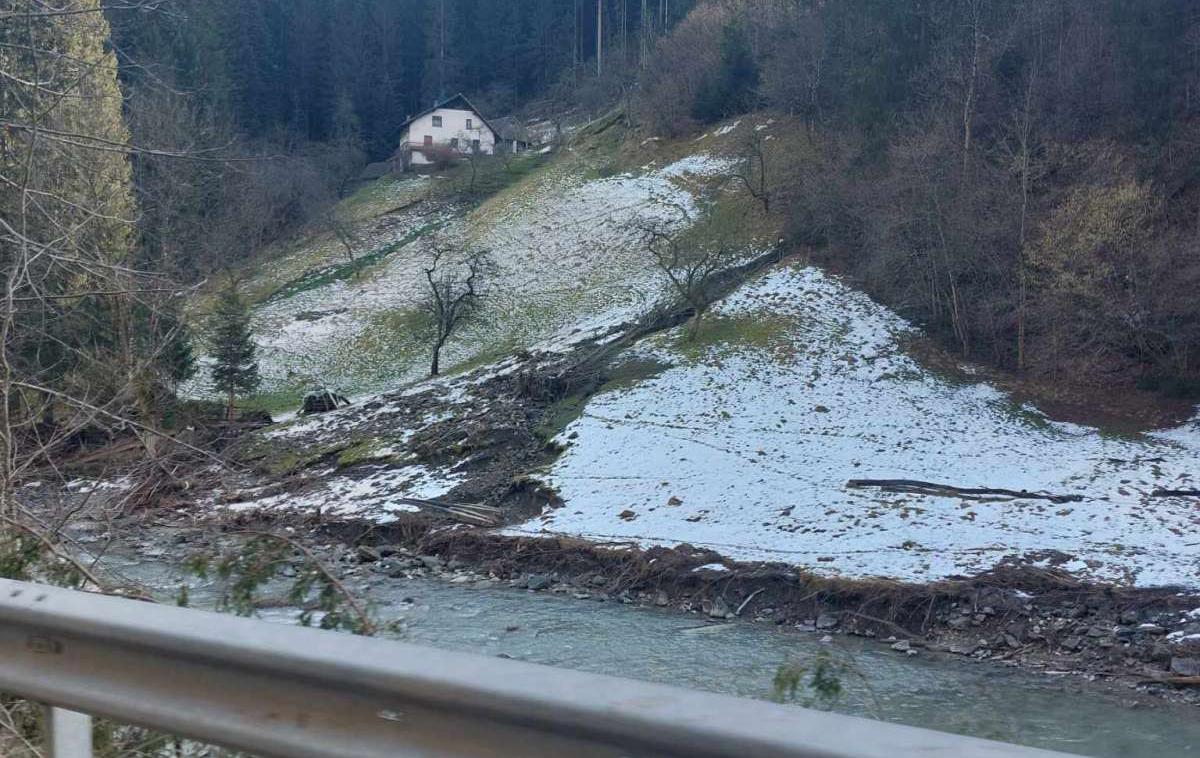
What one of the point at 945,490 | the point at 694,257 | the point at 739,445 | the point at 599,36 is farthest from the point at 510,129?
the point at 945,490

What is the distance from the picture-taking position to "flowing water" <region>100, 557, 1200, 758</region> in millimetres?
11508

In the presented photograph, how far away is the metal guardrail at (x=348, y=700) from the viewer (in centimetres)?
216

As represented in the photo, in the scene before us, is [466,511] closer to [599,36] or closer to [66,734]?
[66,734]

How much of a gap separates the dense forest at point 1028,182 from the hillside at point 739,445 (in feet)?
6.59

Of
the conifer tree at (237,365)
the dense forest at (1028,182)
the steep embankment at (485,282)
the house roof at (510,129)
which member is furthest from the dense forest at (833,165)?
the house roof at (510,129)

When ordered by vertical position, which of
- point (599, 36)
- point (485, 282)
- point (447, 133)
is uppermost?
point (599, 36)

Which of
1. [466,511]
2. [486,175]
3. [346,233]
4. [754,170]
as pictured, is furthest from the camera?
[486,175]

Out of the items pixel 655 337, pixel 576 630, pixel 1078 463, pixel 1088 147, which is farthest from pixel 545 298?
pixel 576 630

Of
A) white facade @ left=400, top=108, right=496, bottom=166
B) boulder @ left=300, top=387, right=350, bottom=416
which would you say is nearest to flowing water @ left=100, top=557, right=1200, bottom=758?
boulder @ left=300, top=387, right=350, bottom=416

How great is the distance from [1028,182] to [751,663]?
764 inches

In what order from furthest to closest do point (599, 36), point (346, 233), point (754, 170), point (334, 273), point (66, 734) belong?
1. point (599, 36)
2. point (346, 233)
3. point (334, 273)
4. point (754, 170)
5. point (66, 734)

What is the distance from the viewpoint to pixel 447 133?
70.4 m

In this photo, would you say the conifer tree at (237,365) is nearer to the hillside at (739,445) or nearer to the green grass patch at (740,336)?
the hillside at (739,445)

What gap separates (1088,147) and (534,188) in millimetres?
30536
